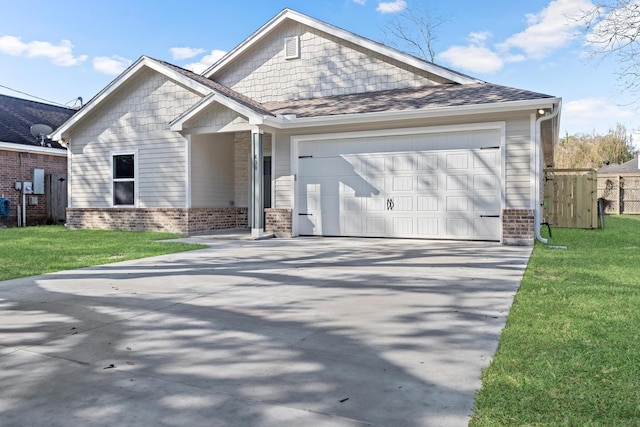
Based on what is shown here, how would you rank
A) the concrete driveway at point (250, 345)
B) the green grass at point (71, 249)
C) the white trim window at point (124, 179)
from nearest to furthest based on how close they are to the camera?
the concrete driveway at point (250, 345)
the green grass at point (71, 249)
the white trim window at point (124, 179)

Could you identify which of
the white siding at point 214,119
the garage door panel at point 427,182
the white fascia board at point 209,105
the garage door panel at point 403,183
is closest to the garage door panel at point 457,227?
the garage door panel at point 427,182

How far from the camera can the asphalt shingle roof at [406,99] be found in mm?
10164

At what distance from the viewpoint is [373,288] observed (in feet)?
18.1

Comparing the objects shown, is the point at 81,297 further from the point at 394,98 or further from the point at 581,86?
the point at 581,86

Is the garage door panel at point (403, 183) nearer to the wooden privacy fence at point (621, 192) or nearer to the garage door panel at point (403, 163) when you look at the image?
the garage door panel at point (403, 163)

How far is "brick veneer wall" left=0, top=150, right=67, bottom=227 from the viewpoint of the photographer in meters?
16.7

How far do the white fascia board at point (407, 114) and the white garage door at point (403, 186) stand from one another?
22.3 inches

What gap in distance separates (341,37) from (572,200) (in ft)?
29.2

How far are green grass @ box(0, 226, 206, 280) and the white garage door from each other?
3.58 metres

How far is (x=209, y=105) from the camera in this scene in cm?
1195

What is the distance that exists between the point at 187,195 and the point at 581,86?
1370 cm

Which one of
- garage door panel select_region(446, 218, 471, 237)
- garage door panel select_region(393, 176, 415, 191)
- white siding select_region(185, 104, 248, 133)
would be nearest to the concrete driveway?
garage door panel select_region(446, 218, 471, 237)

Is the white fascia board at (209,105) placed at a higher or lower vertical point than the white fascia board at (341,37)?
lower

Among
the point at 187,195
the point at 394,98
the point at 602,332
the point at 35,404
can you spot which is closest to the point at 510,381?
the point at 602,332
